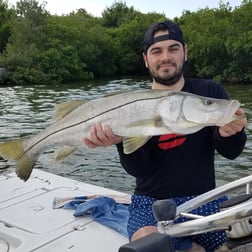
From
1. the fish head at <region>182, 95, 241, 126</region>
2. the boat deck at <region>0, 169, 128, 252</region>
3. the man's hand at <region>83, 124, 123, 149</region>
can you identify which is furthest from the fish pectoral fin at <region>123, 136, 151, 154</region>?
the boat deck at <region>0, 169, 128, 252</region>

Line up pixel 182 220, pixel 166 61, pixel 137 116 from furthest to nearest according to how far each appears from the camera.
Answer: pixel 166 61 < pixel 182 220 < pixel 137 116

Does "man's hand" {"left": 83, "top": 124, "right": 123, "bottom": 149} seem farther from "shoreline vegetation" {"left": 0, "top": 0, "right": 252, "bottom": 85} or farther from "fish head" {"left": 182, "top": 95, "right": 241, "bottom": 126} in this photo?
"shoreline vegetation" {"left": 0, "top": 0, "right": 252, "bottom": 85}

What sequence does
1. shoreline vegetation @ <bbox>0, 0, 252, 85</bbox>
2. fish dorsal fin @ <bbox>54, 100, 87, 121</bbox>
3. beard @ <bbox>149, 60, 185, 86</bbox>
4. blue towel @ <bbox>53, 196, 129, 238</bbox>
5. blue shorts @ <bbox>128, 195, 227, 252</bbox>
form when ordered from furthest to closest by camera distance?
shoreline vegetation @ <bbox>0, 0, 252, 85</bbox> < blue towel @ <bbox>53, 196, 129, 238</bbox> < beard @ <bbox>149, 60, 185, 86</bbox> < blue shorts @ <bbox>128, 195, 227, 252</bbox> < fish dorsal fin @ <bbox>54, 100, 87, 121</bbox>

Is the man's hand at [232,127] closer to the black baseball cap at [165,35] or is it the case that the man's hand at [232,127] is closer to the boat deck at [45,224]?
the black baseball cap at [165,35]

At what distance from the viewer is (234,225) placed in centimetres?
230

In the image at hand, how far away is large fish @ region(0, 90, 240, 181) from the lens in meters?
2.51

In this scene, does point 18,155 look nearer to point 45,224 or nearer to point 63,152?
point 63,152

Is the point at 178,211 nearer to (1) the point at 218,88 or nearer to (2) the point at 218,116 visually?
(2) the point at 218,116

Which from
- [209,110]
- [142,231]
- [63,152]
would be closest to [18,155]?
[63,152]

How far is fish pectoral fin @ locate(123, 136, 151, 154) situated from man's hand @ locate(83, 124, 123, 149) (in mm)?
103

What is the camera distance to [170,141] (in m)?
3.31

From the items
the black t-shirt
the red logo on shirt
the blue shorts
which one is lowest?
the blue shorts

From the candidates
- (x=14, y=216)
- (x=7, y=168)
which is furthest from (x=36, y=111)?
(x=14, y=216)

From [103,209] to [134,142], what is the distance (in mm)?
1903
